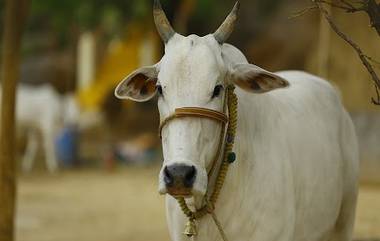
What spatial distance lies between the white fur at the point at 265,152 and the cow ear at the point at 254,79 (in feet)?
0.14

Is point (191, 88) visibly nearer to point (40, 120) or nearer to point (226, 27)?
point (226, 27)

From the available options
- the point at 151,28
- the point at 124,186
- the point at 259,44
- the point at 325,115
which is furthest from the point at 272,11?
the point at 325,115

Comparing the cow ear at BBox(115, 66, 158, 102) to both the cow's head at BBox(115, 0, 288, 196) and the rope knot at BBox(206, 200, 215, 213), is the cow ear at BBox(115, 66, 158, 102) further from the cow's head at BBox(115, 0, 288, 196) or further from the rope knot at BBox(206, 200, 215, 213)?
the rope knot at BBox(206, 200, 215, 213)

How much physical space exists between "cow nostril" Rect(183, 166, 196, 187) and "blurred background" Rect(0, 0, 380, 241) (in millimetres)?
3348

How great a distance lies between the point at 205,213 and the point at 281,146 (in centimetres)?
63

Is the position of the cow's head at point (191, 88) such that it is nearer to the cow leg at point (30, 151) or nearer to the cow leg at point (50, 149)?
the cow leg at point (50, 149)

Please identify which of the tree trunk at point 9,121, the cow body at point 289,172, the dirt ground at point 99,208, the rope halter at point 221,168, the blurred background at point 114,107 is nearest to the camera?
the rope halter at point 221,168

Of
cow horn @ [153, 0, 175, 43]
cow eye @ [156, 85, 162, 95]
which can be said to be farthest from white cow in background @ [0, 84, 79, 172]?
cow eye @ [156, 85, 162, 95]

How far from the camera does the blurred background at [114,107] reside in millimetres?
10820

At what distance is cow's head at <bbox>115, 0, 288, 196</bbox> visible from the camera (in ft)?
12.5

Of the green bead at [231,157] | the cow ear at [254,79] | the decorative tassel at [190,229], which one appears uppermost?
the cow ear at [254,79]

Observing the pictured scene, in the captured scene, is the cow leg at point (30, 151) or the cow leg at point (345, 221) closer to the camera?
the cow leg at point (345, 221)

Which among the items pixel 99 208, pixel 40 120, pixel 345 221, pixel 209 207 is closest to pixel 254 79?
pixel 209 207

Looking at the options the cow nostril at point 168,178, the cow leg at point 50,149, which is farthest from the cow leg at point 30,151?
the cow nostril at point 168,178
